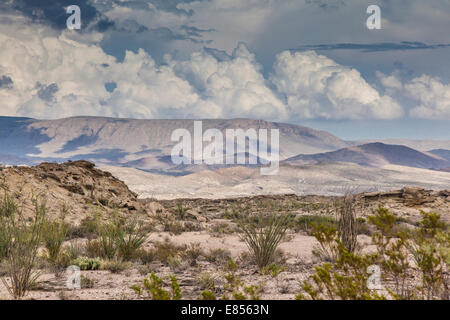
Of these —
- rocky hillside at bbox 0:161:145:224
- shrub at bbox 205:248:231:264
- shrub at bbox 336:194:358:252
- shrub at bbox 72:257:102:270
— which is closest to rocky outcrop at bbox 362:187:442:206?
rocky hillside at bbox 0:161:145:224

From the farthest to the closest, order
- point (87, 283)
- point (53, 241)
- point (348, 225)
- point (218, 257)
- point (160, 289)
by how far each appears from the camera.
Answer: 1. point (218, 257)
2. point (348, 225)
3. point (53, 241)
4. point (87, 283)
5. point (160, 289)

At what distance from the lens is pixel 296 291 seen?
6.22 meters

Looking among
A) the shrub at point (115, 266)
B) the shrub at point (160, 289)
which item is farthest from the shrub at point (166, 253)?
the shrub at point (160, 289)

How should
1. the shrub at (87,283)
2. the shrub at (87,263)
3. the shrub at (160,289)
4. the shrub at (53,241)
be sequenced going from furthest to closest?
the shrub at (53,241) → the shrub at (87,263) → the shrub at (87,283) → the shrub at (160,289)

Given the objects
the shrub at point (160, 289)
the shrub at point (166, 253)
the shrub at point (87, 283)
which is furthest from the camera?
the shrub at point (166, 253)

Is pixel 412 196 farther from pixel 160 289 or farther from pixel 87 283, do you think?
pixel 160 289

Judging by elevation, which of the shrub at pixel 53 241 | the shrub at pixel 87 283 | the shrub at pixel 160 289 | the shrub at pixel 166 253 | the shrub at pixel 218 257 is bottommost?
the shrub at pixel 218 257

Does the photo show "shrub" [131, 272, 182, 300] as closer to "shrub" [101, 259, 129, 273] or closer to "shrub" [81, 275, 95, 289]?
"shrub" [81, 275, 95, 289]

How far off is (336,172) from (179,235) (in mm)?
132629

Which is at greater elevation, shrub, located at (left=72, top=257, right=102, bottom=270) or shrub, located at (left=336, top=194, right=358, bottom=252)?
shrub, located at (left=336, top=194, right=358, bottom=252)

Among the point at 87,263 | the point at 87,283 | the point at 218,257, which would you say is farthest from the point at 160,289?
the point at 218,257

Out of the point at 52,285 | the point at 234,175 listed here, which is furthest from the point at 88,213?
the point at 234,175

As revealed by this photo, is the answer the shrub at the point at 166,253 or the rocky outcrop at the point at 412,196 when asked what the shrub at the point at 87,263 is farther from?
the rocky outcrop at the point at 412,196
